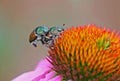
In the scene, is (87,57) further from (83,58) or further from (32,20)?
(32,20)

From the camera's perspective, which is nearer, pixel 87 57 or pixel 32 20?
pixel 87 57

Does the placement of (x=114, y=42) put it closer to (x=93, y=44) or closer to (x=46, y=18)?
(x=93, y=44)

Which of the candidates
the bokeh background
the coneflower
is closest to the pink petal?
the coneflower

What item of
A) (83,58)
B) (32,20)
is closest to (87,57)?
(83,58)

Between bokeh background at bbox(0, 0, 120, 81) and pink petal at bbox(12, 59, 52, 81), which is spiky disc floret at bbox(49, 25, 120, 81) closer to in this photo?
pink petal at bbox(12, 59, 52, 81)

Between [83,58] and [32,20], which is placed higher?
[83,58]
